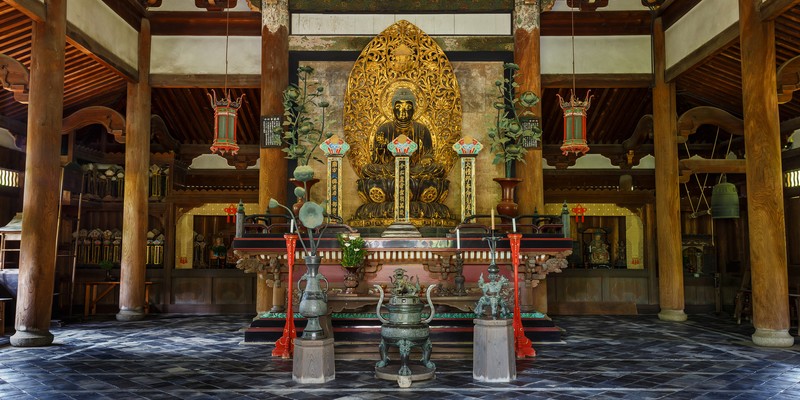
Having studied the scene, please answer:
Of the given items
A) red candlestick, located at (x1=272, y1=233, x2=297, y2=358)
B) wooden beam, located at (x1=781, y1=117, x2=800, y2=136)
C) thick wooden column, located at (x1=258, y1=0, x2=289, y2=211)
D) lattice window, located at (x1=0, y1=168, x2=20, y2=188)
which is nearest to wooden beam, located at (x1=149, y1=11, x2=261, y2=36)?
thick wooden column, located at (x1=258, y1=0, x2=289, y2=211)

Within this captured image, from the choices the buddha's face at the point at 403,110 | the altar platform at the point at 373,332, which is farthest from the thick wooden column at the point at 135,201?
the buddha's face at the point at 403,110

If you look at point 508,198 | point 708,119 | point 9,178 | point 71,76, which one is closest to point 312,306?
point 508,198

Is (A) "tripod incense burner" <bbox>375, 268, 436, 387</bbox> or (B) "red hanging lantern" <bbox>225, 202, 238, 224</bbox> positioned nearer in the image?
(A) "tripod incense burner" <bbox>375, 268, 436, 387</bbox>

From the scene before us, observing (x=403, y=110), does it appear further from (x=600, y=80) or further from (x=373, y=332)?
(x=373, y=332)

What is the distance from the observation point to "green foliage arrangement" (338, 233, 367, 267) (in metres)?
6.77

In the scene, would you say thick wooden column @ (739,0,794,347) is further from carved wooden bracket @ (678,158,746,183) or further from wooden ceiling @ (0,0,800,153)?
carved wooden bracket @ (678,158,746,183)

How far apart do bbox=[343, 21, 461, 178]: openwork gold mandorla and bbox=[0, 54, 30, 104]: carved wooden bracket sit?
412cm

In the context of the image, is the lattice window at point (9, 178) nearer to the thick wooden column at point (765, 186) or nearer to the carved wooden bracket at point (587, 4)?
the carved wooden bracket at point (587, 4)

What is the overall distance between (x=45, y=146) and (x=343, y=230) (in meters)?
3.47

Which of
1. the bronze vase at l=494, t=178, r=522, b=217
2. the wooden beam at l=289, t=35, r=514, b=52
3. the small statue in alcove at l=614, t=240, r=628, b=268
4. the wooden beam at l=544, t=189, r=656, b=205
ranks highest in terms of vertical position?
the wooden beam at l=289, t=35, r=514, b=52

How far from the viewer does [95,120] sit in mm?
9438

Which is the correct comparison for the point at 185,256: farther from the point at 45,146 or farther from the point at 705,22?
the point at 705,22

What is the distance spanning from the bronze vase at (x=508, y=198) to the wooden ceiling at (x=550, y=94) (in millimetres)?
3005

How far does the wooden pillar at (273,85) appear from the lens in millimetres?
8859
